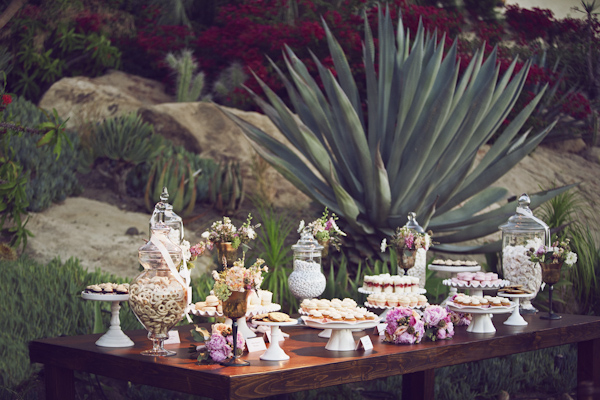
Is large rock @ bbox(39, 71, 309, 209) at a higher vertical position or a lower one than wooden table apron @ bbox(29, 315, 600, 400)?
higher

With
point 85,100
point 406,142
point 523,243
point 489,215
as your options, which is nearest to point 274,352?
point 523,243

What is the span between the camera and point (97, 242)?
718 centimetres

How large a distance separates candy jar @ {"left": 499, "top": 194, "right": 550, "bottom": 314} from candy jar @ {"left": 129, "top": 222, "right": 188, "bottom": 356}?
2.36 metres

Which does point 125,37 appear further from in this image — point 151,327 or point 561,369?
point 151,327

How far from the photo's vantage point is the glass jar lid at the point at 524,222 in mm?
4656

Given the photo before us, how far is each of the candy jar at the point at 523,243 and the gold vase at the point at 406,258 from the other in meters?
0.77

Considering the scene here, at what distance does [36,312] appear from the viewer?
186 inches

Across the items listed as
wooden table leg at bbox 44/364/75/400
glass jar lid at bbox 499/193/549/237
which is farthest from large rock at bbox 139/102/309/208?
wooden table leg at bbox 44/364/75/400

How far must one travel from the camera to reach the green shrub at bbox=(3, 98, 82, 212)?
747 cm

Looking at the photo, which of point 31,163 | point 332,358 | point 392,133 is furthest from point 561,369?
point 31,163

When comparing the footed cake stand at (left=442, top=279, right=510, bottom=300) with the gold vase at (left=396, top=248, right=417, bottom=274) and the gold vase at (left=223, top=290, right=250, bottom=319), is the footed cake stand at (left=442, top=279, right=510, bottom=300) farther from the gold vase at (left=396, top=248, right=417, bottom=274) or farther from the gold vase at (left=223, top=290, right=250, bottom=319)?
the gold vase at (left=223, top=290, right=250, bottom=319)

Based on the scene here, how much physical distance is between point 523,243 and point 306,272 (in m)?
1.55

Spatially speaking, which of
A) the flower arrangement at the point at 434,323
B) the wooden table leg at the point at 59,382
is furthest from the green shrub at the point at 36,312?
the flower arrangement at the point at 434,323

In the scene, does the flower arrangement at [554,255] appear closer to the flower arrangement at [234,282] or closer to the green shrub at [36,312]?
the flower arrangement at [234,282]
